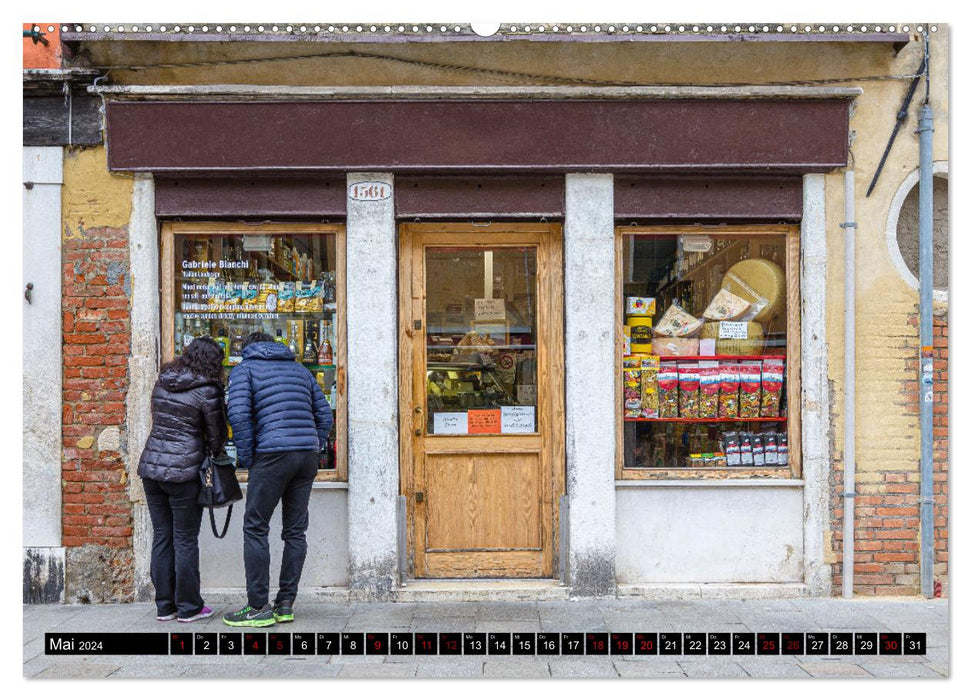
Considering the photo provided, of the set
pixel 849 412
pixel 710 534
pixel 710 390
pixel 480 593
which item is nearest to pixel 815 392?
pixel 849 412

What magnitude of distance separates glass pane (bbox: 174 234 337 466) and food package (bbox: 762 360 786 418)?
325 centimetres

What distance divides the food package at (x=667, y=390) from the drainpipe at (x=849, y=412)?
120 cm

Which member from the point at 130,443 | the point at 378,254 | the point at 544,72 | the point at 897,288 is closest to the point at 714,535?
the point at 897,288

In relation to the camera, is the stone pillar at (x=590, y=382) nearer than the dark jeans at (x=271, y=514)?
No

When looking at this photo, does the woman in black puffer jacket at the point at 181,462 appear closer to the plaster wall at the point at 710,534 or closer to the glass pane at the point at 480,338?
the glass pane at the point at 480,338

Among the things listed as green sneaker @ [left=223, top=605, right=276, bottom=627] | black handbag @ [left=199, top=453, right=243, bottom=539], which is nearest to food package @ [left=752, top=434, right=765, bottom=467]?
green sneaker @ [left=223, top=605, right=276, bottom=627]

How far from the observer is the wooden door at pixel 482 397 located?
635 centimetres

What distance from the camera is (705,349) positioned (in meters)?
6.50

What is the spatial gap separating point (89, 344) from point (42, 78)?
6.34 ft

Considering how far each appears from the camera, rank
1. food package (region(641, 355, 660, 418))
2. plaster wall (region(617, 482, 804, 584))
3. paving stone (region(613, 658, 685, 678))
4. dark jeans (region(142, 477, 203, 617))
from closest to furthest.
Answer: paving stone (region(613, 658, 685, 678)), dark jeans (region(142, 477, 203, 617)), plaster wall (region(617, 482, 804, 584)), food package (region(641, 355, 660, 418))

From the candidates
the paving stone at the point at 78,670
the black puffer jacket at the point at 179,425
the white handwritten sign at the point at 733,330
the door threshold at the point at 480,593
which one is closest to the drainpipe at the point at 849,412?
the white handwritten sign at the point at 733,330

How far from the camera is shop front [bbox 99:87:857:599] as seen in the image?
242 inches

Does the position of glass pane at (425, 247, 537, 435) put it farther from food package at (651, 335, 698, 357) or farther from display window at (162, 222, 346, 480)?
food package at (651, 335, 698, 357)

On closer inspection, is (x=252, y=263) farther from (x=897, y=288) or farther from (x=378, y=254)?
(x=897, y=288)
